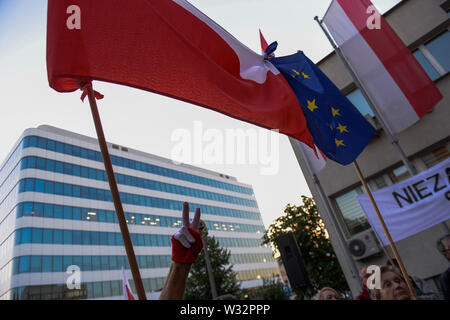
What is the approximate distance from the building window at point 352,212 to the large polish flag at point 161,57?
6.63 metres

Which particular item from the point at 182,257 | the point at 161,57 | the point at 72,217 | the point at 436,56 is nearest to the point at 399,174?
the point at 436,56

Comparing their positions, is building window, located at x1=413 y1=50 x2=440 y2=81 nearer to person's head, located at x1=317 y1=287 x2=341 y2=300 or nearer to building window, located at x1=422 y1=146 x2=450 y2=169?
building window, located at x1=422 y1=146 x2=450 y2=169

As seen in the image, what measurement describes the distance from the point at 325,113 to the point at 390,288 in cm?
331

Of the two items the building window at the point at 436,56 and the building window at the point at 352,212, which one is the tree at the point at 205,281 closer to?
the building window at the point at 352,212

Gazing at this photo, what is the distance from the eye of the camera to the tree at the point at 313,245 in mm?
21266

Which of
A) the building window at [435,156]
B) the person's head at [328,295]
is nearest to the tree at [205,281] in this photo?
the building window at [435,156]

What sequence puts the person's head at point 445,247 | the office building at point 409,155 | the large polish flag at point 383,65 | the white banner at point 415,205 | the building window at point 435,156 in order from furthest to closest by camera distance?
1. the building window at point 435,156
2. the office building at point 409,155
3. the large polish flag at point 383,65
4. the white banner at point 415,205
5. the person's head at point 445,247

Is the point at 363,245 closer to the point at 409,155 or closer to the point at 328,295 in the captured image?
the point at 409,155

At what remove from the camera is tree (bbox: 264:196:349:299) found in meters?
21.3

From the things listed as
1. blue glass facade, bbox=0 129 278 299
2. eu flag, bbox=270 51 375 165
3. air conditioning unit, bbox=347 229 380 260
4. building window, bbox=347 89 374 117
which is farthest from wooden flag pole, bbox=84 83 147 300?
blue glass facade, bbox=0 129 278 299

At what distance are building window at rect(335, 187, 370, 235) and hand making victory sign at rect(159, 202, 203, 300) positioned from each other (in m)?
9.39

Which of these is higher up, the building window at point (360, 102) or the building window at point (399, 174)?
the building window at point (360, 102)

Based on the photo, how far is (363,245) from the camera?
9.27m
